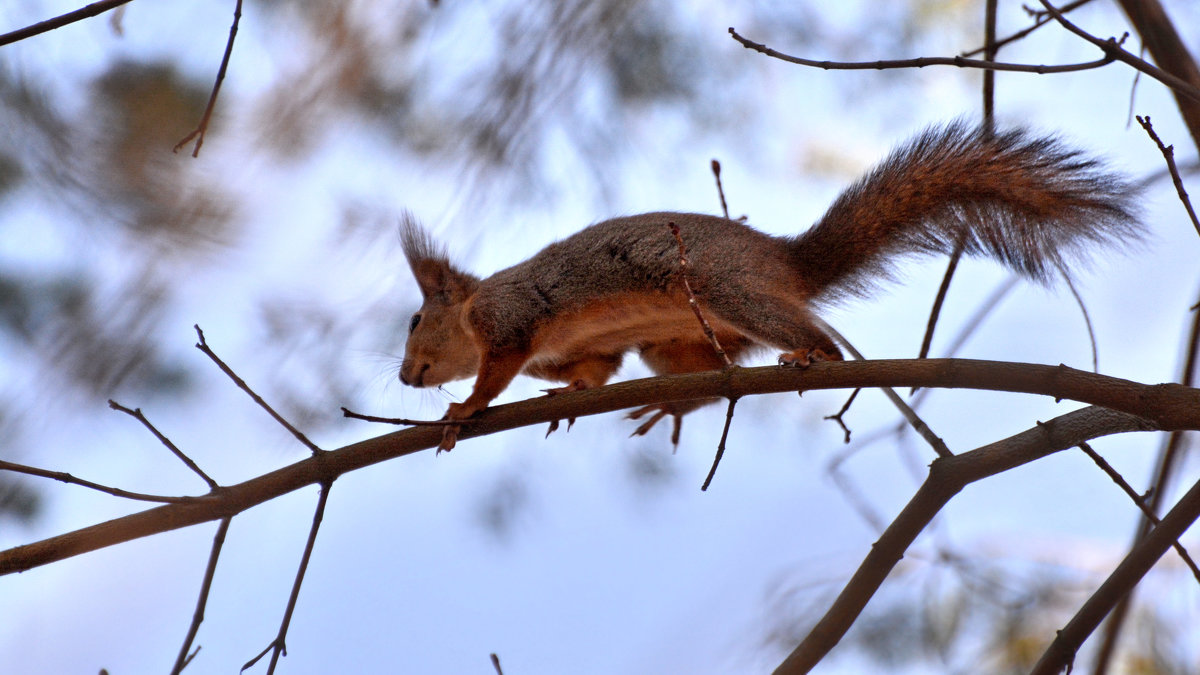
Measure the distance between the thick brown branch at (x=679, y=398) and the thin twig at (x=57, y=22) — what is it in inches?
28.8

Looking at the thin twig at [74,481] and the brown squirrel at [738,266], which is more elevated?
the brown squirrel at [738,266]

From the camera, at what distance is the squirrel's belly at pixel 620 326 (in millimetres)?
2377

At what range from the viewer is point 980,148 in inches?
87.6

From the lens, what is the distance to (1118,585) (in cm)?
156

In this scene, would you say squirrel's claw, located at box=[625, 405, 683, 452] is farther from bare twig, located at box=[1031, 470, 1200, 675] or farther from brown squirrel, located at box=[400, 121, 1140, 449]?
bare twig, located at box=[1031, 470, 1200, 675]

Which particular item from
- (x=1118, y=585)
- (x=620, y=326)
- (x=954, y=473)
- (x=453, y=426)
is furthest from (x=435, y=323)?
(x=1118, y=585)

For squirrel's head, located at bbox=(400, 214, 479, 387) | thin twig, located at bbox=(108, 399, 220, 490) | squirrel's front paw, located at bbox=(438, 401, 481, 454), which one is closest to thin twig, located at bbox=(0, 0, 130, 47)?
thin twig, located at bbox=(108, 399, 220, 490)

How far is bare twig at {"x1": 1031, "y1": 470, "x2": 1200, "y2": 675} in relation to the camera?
1552mm

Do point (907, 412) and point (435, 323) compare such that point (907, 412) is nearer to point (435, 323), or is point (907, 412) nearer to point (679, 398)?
point (679, 398)

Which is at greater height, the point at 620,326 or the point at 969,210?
the point at 620,326

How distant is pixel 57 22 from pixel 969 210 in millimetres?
1743

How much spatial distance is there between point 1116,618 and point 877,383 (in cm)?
88

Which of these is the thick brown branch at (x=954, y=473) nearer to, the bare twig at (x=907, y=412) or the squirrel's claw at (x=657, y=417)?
the bare twig at (x=907, y=412)

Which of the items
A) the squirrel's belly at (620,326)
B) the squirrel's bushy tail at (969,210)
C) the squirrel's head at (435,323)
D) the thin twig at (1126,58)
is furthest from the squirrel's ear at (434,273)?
the thin twig at (1126,58)
